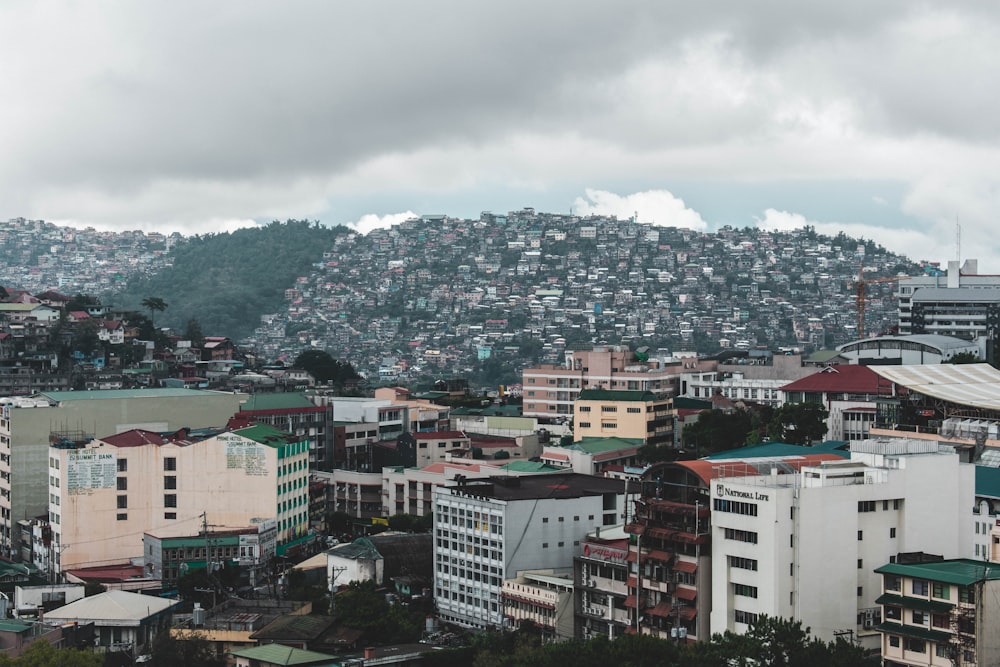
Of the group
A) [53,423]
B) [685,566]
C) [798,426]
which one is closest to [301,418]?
[53,423]

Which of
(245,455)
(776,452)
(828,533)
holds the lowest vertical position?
(828,533)

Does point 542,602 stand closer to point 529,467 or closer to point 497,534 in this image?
point 497,534

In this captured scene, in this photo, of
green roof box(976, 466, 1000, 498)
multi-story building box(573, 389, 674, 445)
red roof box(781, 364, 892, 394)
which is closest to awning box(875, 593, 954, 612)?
green roof box(976, 466, 1000, 498)

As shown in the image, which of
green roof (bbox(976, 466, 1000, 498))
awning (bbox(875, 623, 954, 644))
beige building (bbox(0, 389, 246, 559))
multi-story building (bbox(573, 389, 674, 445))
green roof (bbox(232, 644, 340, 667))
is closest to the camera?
awning (bbox(875, 623, 954, 644))

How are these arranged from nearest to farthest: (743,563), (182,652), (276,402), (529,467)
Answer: (743,563) → (182,652) → (529,467) → (276,402)

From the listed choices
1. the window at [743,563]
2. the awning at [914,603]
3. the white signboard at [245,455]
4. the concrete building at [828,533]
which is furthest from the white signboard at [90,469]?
the awning at [914,603]

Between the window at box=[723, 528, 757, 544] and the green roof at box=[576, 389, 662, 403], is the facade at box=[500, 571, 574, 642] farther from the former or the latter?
the green roof at box=[576, 389, 662, 403]

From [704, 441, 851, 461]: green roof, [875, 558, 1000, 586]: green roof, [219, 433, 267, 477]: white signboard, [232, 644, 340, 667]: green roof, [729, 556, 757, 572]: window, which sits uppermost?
[704, 441, 851, 461]: green roof
